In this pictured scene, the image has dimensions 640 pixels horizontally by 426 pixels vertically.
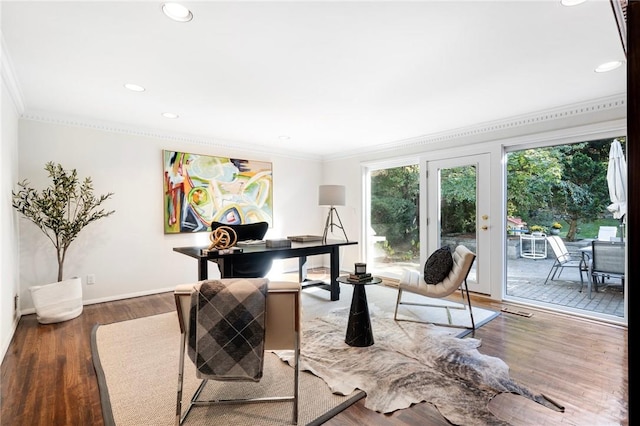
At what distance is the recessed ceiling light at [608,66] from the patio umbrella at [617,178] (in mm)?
1217

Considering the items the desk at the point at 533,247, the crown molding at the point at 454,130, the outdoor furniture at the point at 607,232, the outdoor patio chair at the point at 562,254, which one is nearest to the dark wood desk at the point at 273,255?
the crown molding at the point at 454,130

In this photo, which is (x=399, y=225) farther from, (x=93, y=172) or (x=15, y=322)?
(x=15, y=322)

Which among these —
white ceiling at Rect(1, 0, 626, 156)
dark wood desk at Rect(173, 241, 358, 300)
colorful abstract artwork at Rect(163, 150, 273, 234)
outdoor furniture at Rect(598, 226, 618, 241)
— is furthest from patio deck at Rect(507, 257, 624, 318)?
colorful abstract artwork at Rect(163, 150, 273, 234)

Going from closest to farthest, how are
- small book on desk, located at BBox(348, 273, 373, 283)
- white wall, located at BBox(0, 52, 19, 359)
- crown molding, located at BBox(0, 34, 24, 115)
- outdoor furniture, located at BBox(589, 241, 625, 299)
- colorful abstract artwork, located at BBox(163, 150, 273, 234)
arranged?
crown molding, located at BBox(0, 34, 24, 115)
white wall, located at BBox(0, 52, 19, 359)
small book on desk, located at BBox(348, 273, 373, 283)
outdoor furniture, located at BBox(589, 241, 625, 299)
colorful abstract artwork, located at BBox(163, 150, 273, 234)

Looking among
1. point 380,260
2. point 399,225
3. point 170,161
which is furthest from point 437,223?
point 170,161

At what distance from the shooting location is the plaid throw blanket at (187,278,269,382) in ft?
5.55

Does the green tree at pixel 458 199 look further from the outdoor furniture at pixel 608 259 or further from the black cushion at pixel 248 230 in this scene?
the black cushion at pixel 248 230

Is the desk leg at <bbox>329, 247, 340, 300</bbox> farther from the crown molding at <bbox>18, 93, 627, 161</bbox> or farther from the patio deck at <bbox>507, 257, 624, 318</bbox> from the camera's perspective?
the patio deck at <bbox>507, 257, 624, 318</bbox>

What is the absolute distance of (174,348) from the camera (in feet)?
8.55

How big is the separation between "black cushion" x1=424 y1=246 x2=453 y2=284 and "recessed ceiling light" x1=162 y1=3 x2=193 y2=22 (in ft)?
9.25

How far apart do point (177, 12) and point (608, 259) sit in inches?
183

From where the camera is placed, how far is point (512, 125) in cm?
381

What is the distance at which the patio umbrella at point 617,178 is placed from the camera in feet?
10.8

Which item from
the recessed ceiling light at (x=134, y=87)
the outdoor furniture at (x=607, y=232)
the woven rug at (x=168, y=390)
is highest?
the recessed ceiling light at (x=134, y=87)
